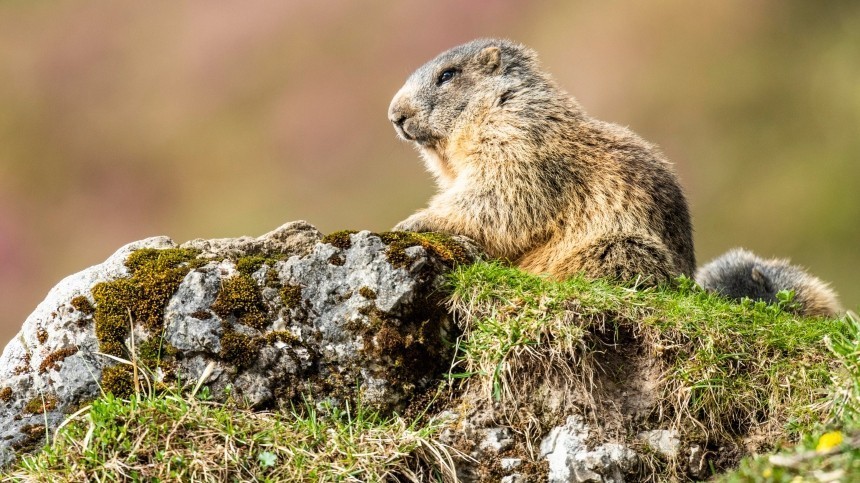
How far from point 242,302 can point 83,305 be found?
3.34 ft

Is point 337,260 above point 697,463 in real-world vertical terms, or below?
above

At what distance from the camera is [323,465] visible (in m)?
4.91

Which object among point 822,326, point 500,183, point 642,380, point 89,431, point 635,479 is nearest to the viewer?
point 89,431

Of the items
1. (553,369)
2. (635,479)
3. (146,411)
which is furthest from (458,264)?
(146,411)

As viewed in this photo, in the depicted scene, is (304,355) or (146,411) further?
(304,355)

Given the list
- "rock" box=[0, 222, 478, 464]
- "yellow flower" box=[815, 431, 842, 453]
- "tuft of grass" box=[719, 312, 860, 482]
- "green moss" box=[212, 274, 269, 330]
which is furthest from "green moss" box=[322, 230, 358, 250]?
"yellow flower" box=[815, 431, 842, 453]

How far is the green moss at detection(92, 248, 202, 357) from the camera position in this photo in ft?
18.0

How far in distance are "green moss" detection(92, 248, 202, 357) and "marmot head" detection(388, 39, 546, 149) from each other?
8.95 ft

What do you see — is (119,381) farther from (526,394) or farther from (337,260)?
(526,394)

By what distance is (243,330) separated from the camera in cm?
553

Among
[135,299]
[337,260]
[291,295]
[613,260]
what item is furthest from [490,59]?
[135,299]

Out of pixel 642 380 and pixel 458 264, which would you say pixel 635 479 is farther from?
pixel 458 264

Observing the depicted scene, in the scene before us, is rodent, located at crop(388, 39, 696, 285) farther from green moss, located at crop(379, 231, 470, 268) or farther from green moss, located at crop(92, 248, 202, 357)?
green moss, located at crop(92, 248, 202, 357)

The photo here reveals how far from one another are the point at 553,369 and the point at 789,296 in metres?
2.12
